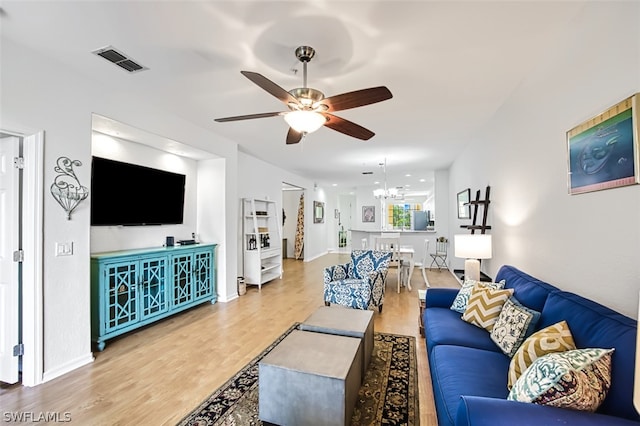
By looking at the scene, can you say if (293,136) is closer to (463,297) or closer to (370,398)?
(463,297)

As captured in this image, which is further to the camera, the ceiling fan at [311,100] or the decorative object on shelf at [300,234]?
the decorative object on shelf at [300,234]

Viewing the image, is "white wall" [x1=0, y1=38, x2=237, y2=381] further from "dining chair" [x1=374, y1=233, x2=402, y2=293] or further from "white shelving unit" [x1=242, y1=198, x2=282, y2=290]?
"dining chair" [x1=374, y1=233, x2=402, y2=293]

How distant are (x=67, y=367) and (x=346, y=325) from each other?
2.46m

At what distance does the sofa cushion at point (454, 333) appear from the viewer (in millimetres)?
2035

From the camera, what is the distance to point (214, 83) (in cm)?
277

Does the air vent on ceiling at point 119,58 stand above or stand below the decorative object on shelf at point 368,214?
above

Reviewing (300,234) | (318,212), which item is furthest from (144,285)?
(318,212)

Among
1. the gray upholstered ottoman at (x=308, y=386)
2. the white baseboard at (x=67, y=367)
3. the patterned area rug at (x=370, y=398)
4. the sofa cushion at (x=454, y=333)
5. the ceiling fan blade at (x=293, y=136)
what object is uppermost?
the ceiling fan blade at (x=293, y=136)

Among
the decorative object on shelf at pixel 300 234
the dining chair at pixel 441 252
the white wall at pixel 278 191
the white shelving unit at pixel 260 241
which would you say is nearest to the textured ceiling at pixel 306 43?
the white wall at pixel 278 191

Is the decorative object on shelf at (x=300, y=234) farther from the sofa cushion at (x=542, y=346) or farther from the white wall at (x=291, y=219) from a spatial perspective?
the sofa cushion at (x=542, y=346)

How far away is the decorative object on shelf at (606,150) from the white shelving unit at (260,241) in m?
4.62

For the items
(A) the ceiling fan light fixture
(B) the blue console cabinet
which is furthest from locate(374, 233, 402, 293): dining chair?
(A) the ceiling fan light fixture

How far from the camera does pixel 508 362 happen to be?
5.80ft

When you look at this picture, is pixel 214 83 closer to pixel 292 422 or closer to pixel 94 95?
pixel 94 95
